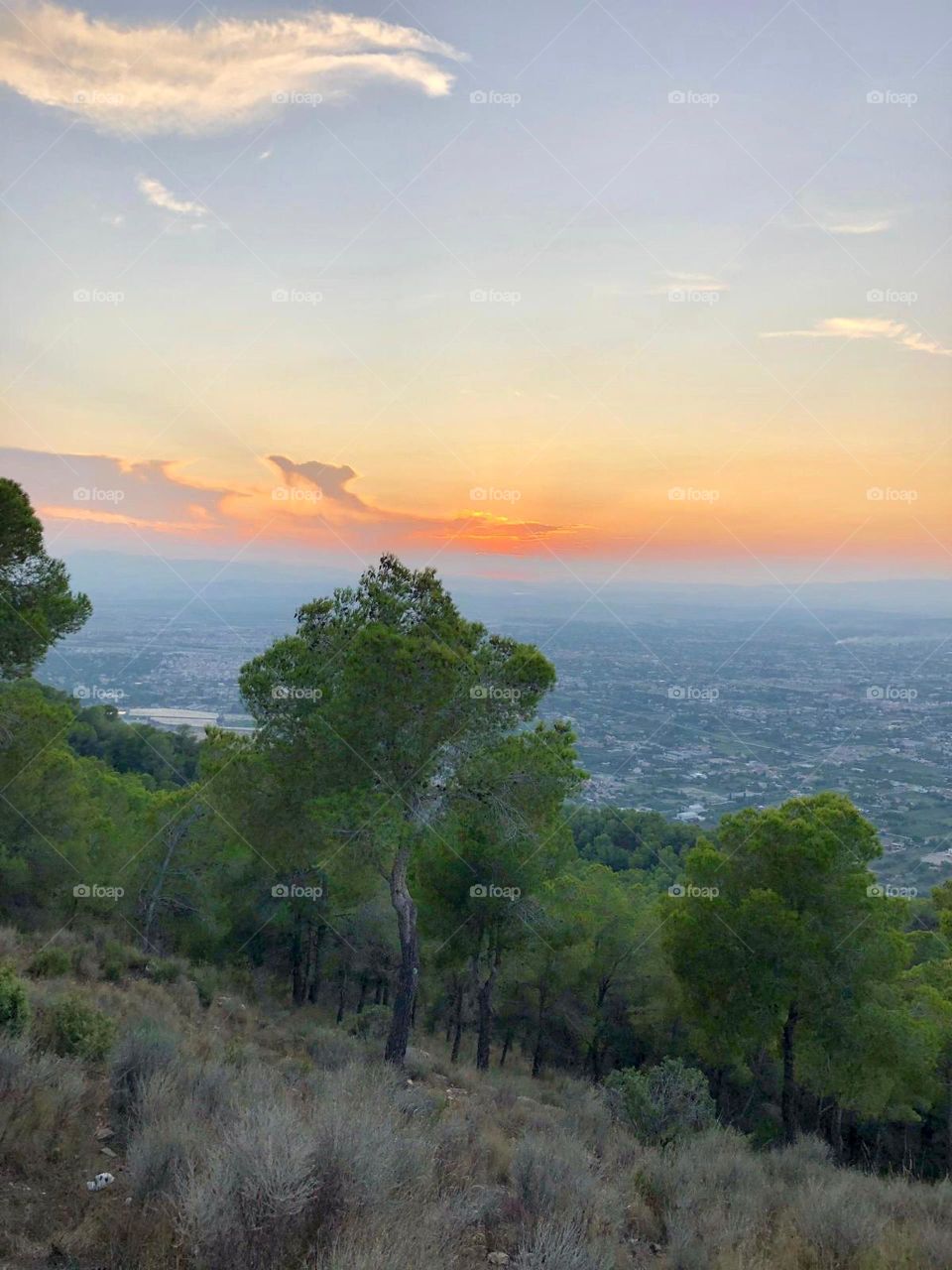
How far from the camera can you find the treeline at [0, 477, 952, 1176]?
11977mm

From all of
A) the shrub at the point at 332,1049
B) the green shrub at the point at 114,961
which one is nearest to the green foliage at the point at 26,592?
the green shrub at the point at 114,961

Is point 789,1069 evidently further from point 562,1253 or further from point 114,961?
point 114,961

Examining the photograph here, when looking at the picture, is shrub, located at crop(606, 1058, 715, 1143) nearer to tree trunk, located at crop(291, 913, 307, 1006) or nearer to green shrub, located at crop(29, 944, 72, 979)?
green shrub, located at crop(29, 944, 72, 979)

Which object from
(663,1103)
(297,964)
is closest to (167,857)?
(297,964)

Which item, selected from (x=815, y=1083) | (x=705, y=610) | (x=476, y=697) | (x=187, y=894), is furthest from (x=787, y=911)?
(x=705, y=610)

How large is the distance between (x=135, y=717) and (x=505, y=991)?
3733 cm

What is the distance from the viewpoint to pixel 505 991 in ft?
68.0

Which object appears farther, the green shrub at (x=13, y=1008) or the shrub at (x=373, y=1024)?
the shrub at (x=373, y=1024)

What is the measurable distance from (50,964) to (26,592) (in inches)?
240

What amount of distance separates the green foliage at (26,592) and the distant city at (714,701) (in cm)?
751

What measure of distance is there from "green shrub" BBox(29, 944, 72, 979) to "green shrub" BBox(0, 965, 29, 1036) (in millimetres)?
5528

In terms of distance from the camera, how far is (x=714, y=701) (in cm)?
6575

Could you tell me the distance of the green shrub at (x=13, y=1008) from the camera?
5.88m

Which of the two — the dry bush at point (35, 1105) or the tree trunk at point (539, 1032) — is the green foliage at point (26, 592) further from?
the tree trunk at point (539, 1032)
